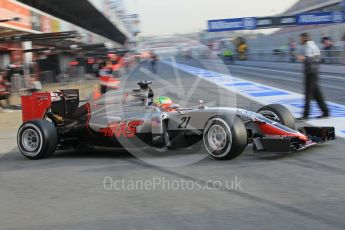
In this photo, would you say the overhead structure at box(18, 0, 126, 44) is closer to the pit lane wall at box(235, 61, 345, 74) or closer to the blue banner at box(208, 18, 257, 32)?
the blue banner at box(208, 18, 257, 32)

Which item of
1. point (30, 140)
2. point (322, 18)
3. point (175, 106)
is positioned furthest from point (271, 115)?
point (322, 18)

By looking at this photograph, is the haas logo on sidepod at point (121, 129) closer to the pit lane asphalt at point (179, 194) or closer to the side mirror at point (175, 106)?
the pit lane asphalt at point (179, 194)

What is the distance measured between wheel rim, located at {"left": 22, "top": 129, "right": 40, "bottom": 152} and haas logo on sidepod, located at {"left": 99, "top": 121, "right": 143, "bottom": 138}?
1.01m

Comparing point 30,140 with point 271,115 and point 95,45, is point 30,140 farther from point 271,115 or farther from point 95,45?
point 95,45

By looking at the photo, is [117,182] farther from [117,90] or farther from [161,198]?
[117,90]

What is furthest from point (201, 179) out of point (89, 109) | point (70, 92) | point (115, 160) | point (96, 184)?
point (70, 92)

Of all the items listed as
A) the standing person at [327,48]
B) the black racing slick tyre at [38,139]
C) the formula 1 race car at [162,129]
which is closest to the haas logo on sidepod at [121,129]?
the formula 1 race car at [162,129]

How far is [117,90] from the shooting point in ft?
22.1

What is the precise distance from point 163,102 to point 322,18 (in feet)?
127

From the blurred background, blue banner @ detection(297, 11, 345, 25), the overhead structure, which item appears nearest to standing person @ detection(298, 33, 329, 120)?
the blurred background

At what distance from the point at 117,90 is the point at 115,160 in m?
0.93

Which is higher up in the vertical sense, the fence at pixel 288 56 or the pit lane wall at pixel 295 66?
the fence at pixel 288 56

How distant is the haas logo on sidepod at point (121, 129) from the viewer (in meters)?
6.64

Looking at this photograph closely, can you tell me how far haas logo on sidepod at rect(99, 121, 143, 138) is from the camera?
6637mm
